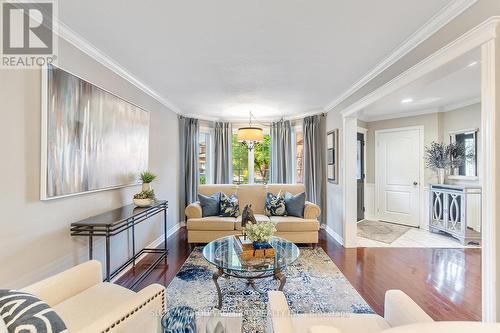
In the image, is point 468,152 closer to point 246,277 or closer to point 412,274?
point 412,274

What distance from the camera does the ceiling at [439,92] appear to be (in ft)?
6.51

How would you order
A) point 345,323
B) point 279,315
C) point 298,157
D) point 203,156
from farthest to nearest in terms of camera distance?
1. point 203,156
2. point 298,157
3. point 345,323
4. point 279,315

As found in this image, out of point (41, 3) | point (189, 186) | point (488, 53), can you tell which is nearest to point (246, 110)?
point (189, 186)

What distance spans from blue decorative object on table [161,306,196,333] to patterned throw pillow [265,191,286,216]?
3.17 meters

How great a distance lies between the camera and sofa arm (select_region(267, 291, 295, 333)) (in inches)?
44.8

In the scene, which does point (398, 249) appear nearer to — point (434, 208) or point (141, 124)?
point (434, 208)

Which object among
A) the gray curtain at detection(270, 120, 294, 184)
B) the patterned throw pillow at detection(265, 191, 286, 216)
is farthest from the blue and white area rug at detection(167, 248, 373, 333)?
the gray curtain at detection(270, 120, 294, 184)

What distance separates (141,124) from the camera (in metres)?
3.36

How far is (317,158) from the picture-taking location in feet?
16.6

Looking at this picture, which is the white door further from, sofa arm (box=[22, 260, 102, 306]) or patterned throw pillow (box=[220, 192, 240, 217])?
sofa arm (box=[22, 260, 102, 306])

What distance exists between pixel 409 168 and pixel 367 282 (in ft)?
11.7

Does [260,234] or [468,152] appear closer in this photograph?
[260,234]

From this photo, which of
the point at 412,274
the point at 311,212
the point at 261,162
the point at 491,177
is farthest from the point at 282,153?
the point at 491,177

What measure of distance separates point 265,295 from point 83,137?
7.64 feet
